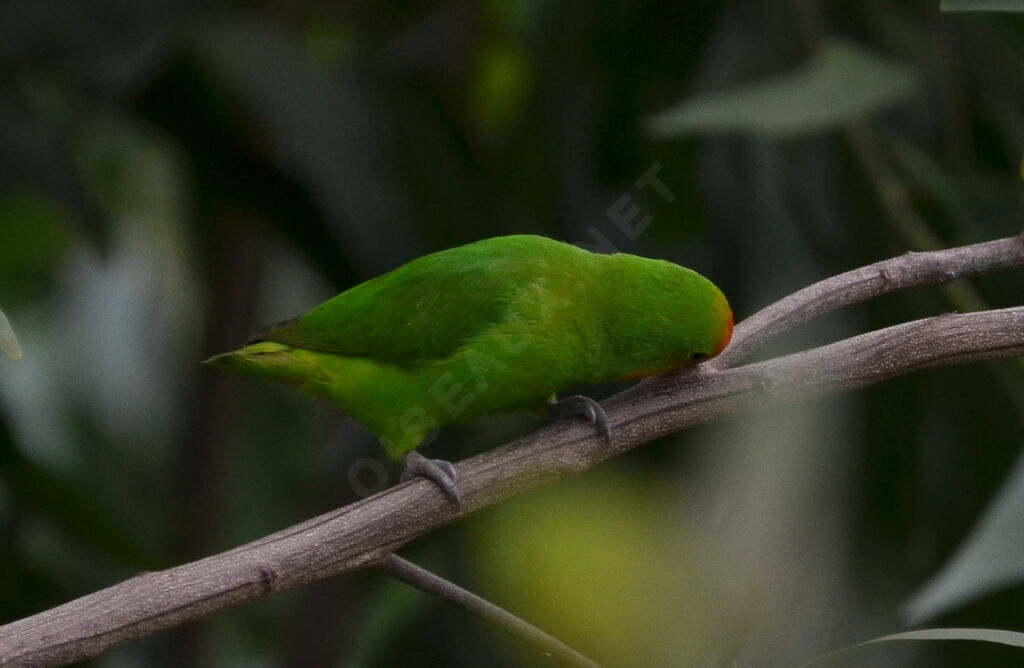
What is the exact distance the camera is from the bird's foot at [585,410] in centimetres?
215

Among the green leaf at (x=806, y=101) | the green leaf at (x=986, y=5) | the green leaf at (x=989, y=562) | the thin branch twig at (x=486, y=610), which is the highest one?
the green leaf at (x=986, y=5)

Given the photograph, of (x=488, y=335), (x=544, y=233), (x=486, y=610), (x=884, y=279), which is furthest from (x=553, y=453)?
(x=544, y=233)

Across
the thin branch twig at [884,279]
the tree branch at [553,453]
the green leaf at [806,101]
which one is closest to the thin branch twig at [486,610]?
the tree branch at [553,453]

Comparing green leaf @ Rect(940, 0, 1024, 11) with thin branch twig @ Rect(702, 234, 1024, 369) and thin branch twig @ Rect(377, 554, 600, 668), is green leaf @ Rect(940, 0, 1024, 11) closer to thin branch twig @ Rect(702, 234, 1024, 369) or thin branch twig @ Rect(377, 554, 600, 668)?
thin branch twig @ Rect(702, 234, 1024, 369)

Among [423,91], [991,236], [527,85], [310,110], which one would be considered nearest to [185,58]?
[310,110]

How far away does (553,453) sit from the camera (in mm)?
2107

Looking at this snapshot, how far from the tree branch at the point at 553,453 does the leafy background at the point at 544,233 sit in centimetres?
24

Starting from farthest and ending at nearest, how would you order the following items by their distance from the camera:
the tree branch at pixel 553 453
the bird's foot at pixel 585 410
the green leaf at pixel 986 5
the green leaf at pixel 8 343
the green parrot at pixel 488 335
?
the green parrot at pixel 488 335, the green leaf at pixel 986 5, the bird's foot at pixel 585 410, the tree branch at pixel 553 453, the green leaf at pixel 8 343

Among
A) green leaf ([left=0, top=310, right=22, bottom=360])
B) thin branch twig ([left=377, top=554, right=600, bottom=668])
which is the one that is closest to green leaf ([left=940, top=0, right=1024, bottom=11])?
thin branch twig ([left=377, top=554, right=600, bottom=668])

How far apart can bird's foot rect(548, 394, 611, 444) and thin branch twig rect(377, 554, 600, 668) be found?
0.39 meters

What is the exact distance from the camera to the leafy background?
2.59 m

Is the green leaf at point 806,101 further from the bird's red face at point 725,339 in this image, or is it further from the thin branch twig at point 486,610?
the thin branch twig at point 486,610

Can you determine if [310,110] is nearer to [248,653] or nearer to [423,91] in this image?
[423,91]

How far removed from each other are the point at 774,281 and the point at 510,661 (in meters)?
1.16
